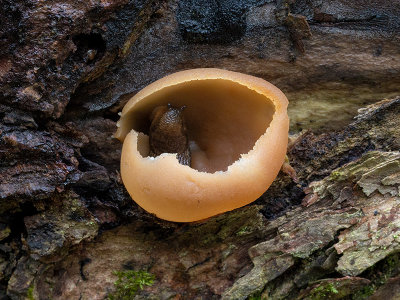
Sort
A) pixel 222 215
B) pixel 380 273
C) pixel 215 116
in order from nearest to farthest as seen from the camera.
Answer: pixel 380 273 → pixel 222 215 → pixel 215 116

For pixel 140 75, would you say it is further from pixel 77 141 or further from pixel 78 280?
pixel 78 280

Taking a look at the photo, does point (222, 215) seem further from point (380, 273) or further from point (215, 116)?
point (380, 273)

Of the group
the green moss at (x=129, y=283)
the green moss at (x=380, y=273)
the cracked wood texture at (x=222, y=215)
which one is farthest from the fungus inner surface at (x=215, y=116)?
the green moss at (x=380, y=273)

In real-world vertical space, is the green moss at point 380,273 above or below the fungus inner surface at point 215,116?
below

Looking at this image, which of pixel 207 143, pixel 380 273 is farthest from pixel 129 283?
pixel 380 273

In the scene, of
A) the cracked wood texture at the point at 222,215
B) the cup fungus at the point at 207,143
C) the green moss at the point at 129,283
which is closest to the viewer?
the cup fungus at the point at 207,143

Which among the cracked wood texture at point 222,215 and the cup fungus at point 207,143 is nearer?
the cup fungus at point 207,143

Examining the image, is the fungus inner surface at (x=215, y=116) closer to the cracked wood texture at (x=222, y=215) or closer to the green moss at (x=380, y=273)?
the cracked wood texture at (x=222, y=215)

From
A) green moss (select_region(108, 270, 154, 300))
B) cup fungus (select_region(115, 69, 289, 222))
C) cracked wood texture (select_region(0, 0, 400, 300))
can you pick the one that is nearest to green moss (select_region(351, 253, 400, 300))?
cracked wood texture (select_region(0, 0, 400, 300))
